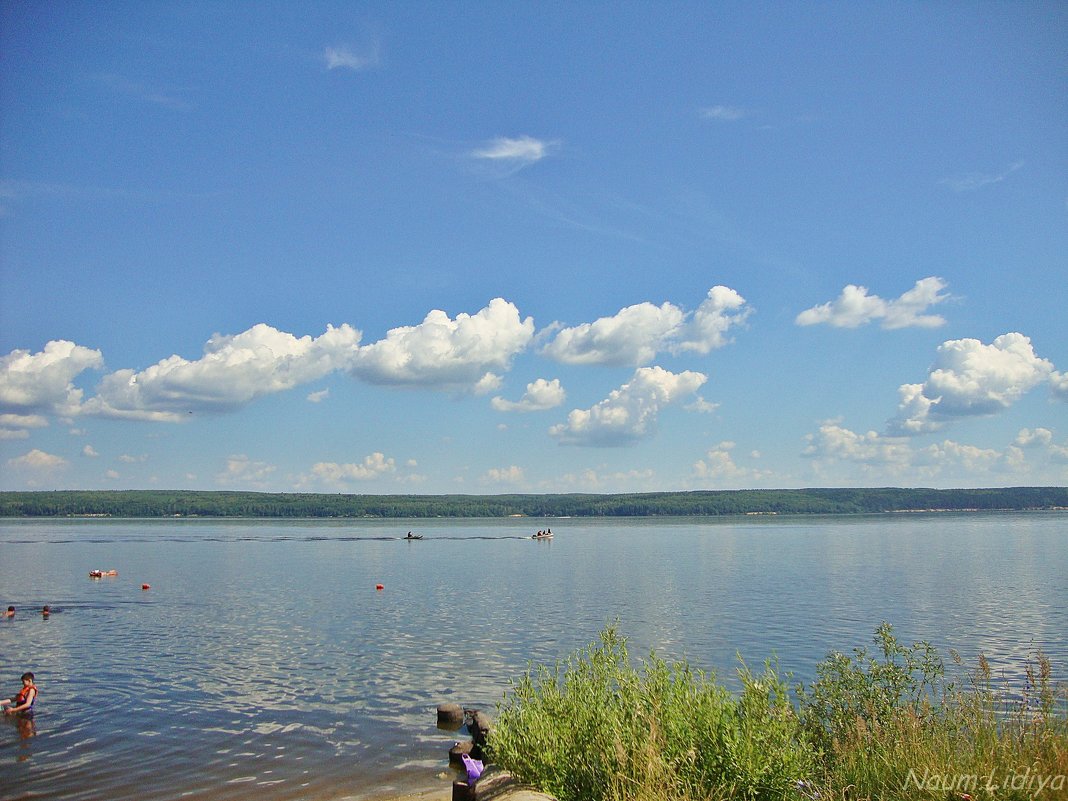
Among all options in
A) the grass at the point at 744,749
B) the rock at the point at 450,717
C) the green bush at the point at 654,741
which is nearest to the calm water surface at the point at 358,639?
the rock at the point at 450,717

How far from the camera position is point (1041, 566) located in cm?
6994

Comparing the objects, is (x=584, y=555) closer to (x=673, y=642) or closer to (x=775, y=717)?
(x=673, y=642)

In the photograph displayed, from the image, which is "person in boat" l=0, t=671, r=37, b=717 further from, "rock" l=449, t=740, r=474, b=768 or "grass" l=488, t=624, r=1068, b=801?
"grass" l=488, t=624, r=1068, b=801

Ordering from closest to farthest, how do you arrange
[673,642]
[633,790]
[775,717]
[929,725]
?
[633,790]
[775,717]
[929,725]
[673,642]

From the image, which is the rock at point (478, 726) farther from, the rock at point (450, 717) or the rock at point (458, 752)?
the rock at point (450, 717)

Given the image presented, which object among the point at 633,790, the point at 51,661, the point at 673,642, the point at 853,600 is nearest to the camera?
the point at 633,790

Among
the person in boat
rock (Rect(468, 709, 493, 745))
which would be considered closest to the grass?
rock (Rect(468, 709, 493, 745))

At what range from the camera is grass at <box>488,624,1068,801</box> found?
9094 millimetres

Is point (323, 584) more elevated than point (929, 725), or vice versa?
point (929, 725)

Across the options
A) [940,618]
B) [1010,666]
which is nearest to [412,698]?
[1010,666]

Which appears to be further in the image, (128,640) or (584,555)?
(584,555)

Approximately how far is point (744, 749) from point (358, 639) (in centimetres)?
2895

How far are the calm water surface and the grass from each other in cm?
649

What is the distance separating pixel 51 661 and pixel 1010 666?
35.2 m
